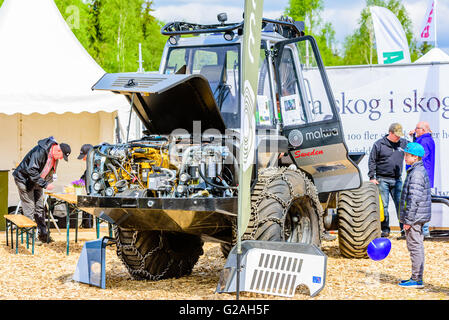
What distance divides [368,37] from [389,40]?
30136 millimetres

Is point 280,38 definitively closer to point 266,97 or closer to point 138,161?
point 266,97

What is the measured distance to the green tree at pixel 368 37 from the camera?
45.4 m

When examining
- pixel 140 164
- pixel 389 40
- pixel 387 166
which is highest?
pixel 389 40

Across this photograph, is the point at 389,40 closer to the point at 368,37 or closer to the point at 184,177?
the point at 184,177

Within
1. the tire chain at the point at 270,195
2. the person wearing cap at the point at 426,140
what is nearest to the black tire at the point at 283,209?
the tire chain at the point at 270,195

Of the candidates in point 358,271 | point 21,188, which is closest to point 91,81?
point 21,188

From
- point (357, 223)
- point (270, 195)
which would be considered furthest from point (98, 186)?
point (357, 223)

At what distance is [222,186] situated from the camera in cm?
671

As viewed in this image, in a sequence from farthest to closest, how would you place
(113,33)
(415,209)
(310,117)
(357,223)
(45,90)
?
(113,33)
(45,90)
(357,223)
(310,117)
(415,209)

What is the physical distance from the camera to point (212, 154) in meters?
6.82

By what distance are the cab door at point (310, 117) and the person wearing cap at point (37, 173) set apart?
4857 millimetres

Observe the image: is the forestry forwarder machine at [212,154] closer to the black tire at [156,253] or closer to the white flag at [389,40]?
the black tire at [156,253]

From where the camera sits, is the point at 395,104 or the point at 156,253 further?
the point at 395,104
